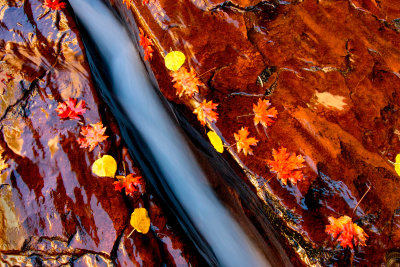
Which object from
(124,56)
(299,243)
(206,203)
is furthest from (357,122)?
(124,56)

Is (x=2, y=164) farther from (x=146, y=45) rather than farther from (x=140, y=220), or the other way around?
(x=146, y=45)

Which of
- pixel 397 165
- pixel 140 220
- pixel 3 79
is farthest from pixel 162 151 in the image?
pixel 397 165

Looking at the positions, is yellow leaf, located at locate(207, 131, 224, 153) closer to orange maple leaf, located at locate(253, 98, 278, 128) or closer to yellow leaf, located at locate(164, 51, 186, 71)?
orange maple leaf, located at locate(253, 98, 278, 128)

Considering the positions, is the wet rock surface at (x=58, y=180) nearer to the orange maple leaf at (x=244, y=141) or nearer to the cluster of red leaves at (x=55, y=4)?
the cluster of red leaves at (x=55, y=4)

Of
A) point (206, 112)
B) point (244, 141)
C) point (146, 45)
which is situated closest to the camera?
point (244, 141)

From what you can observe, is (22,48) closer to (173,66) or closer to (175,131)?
(173,66)

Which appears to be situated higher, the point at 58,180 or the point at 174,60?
the point at 174,60

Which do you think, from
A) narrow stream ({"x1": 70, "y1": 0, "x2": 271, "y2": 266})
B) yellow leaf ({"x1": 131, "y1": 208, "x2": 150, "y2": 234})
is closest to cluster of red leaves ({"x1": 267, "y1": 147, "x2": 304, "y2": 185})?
narrow stream ({"x1": 70, "y1": 0, "x2": 271, "y2": 266})
